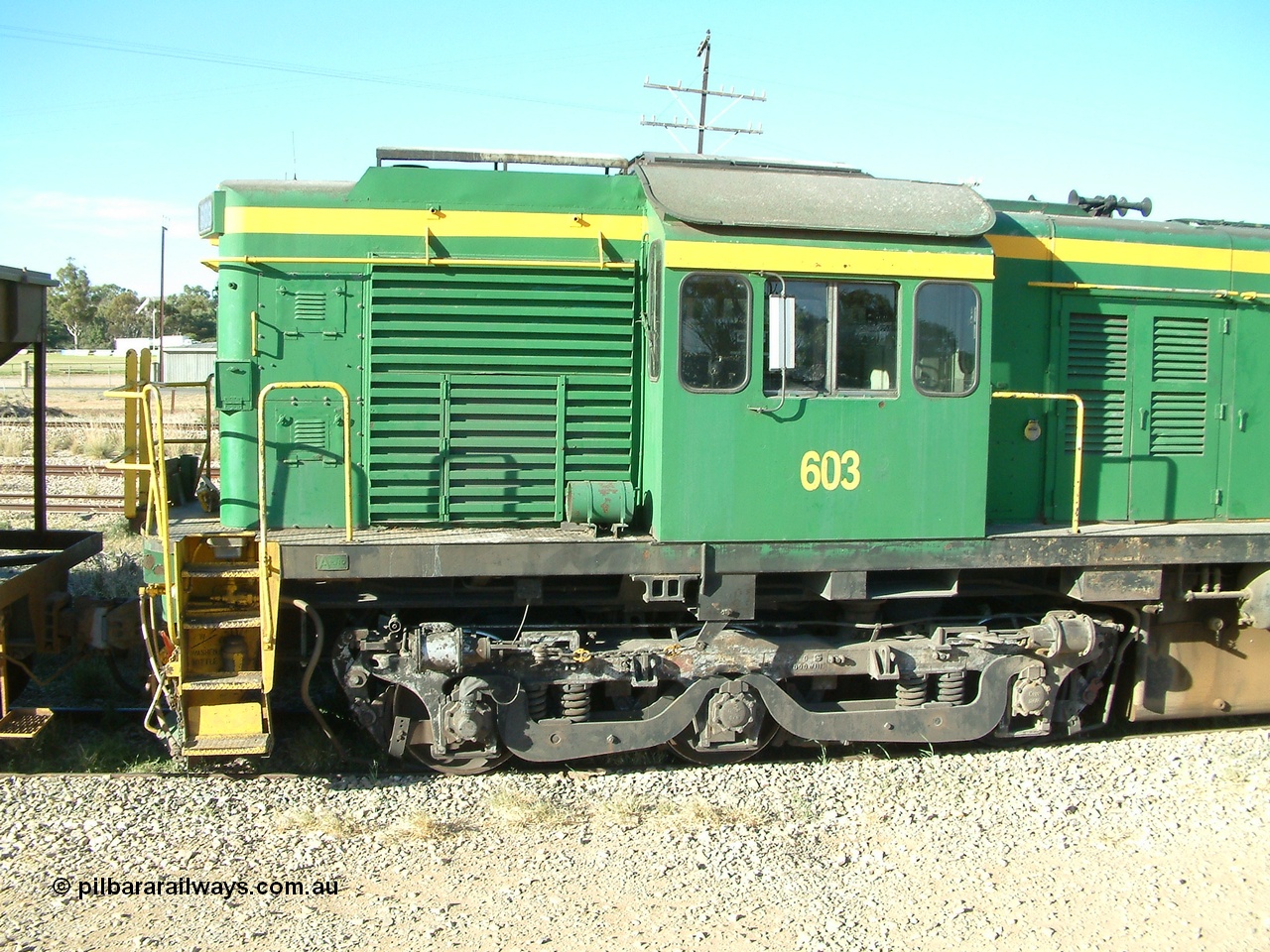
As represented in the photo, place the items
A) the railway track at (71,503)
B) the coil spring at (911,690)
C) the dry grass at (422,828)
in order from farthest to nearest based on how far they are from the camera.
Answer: the railway track at (71,503), the coil spring at (911,690), the dry grass at (422,828)

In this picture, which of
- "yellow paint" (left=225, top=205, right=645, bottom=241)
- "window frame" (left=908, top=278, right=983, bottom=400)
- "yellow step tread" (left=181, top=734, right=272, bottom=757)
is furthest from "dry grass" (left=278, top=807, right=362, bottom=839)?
"window frame" (left=908, top=278, right=983, bottom=400)

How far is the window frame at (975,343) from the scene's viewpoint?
227 inches

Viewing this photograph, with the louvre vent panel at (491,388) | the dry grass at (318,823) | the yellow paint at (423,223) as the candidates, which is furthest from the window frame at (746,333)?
the dry grass at (318,823)

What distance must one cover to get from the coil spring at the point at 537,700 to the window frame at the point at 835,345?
221 centimetres

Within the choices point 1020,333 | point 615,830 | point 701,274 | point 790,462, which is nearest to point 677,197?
point 701,274

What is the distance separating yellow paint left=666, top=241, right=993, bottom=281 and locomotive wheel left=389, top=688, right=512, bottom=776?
3.00m

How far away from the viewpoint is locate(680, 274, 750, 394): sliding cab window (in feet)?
18.3

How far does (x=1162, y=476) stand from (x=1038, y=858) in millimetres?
3192

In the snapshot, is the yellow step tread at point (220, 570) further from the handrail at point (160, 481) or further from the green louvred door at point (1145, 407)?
the green louvred door at point (1145, 407)

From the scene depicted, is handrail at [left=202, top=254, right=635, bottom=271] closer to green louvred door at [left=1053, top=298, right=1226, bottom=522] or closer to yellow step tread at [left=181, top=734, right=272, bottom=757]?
yellow step tread at [left=181, top=734, right=272, bottom=757]

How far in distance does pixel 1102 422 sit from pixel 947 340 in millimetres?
1854

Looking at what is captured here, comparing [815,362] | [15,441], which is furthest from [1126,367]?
[15,441]

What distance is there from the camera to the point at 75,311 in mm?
66000

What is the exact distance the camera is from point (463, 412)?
611cm
